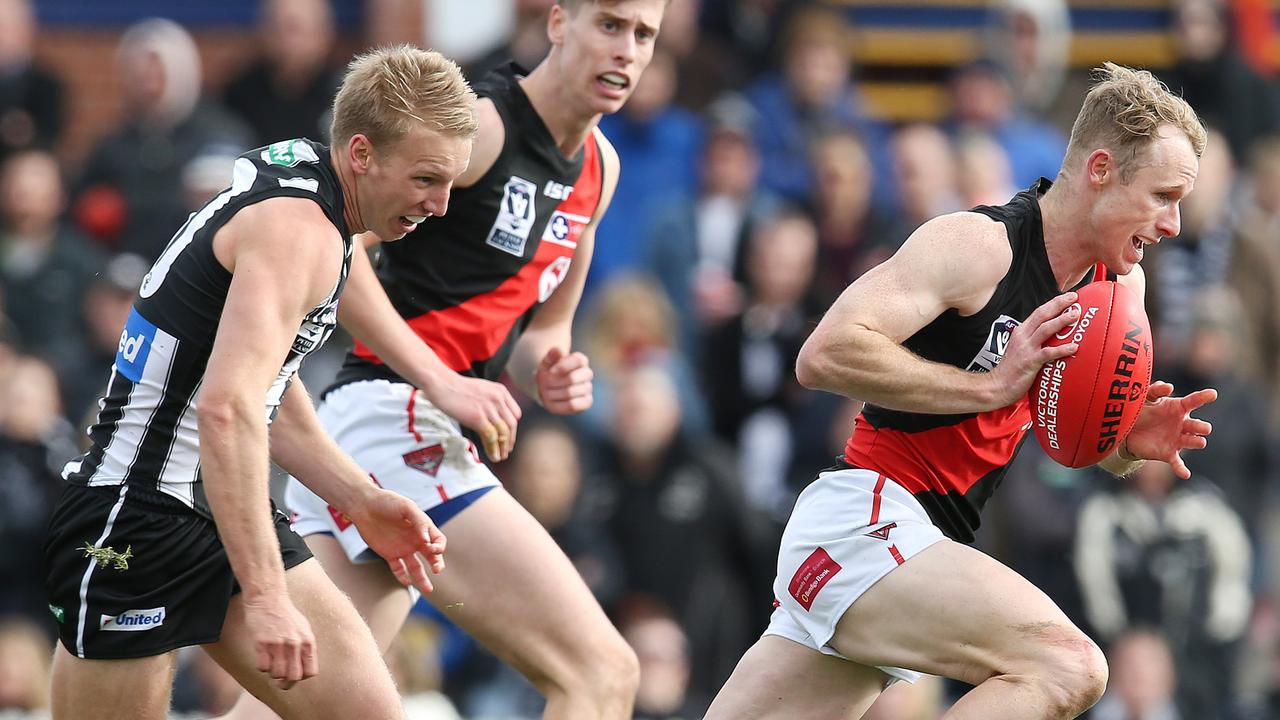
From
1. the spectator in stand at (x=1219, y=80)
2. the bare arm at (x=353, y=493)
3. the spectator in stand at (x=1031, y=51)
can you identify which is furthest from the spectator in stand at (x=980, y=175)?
the bare arm at (x=353, y=493)

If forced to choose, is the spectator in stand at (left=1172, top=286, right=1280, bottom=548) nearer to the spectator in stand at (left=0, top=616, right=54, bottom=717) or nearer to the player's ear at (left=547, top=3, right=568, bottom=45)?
the player's ear at (left=547, top=3, right=568, bottom=45)

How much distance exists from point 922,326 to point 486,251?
1645 mm

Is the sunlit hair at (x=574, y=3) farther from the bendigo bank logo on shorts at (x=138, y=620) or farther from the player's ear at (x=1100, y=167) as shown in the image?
the bendigo bank logo on shorts at (x=138, y=620)

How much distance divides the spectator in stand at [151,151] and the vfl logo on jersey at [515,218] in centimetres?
502

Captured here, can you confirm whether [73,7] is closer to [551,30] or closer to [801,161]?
[801,161]

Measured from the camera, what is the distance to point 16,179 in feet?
35.0

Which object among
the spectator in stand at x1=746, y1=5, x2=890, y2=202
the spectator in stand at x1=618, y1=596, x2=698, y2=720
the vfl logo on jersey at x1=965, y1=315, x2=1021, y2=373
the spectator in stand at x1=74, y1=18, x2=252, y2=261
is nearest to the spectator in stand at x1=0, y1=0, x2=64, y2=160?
the spectator in stand at x1=74, y1=18, x2=252, y2=261

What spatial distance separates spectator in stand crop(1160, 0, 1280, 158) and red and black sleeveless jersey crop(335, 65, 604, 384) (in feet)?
22.4

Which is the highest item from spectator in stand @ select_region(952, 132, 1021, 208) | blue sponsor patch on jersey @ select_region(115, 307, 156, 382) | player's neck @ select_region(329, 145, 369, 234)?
player's neck @ select_region(329, 145, 369, 234)

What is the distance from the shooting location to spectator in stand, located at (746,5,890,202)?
1120 centimetres

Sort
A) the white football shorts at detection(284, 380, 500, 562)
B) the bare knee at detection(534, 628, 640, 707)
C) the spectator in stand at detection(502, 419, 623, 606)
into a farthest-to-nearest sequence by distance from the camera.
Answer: the spectator in stand at detection(502, 419, 623, 606) < the white football shorts at detection(284, 380, 500, 562) < the bare knee at detection(534, 628, 640, 707)

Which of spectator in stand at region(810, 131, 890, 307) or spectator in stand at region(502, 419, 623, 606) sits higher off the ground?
spectator in stand at region(810, 131, 890, 307)

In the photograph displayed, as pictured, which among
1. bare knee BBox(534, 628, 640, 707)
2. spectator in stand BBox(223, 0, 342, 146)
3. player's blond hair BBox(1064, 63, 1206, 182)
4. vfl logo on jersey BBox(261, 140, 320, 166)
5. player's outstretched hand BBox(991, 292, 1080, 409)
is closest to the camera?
vfl logo on jersey BBox(261, 140, 320, 166)

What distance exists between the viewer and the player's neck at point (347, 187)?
501 centimetres
